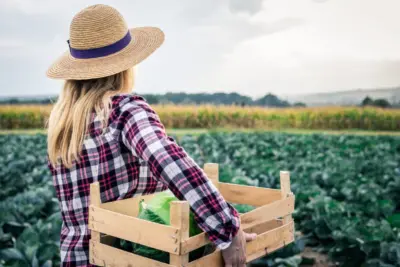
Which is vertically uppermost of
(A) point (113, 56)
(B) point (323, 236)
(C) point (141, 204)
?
(A) point (113, 56)

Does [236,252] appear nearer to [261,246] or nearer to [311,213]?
[261,246]

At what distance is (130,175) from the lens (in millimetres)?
2301

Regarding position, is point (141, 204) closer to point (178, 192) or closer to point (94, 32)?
point (178, 192)

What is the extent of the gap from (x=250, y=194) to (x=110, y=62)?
40.8 inches

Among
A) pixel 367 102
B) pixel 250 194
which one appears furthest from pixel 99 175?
pixel 367 102

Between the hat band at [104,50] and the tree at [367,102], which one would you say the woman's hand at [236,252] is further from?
the tree at [367,102]

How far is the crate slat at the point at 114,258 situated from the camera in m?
2.06

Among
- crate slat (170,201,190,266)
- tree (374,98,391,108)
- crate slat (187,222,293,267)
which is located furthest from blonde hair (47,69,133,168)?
tree (374,98,391,108)

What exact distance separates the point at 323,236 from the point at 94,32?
176 inches

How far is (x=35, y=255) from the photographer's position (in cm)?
454

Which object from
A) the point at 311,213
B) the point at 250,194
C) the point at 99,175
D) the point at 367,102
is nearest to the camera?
the point at 99,175

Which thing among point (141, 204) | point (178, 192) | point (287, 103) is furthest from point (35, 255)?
point (287, 103)

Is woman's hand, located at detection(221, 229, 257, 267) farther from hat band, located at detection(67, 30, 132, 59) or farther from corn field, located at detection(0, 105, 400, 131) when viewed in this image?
corn field, located at detection(0, 105, 400, 131)

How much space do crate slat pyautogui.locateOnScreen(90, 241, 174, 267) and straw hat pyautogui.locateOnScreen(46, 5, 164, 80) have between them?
2.60ft
